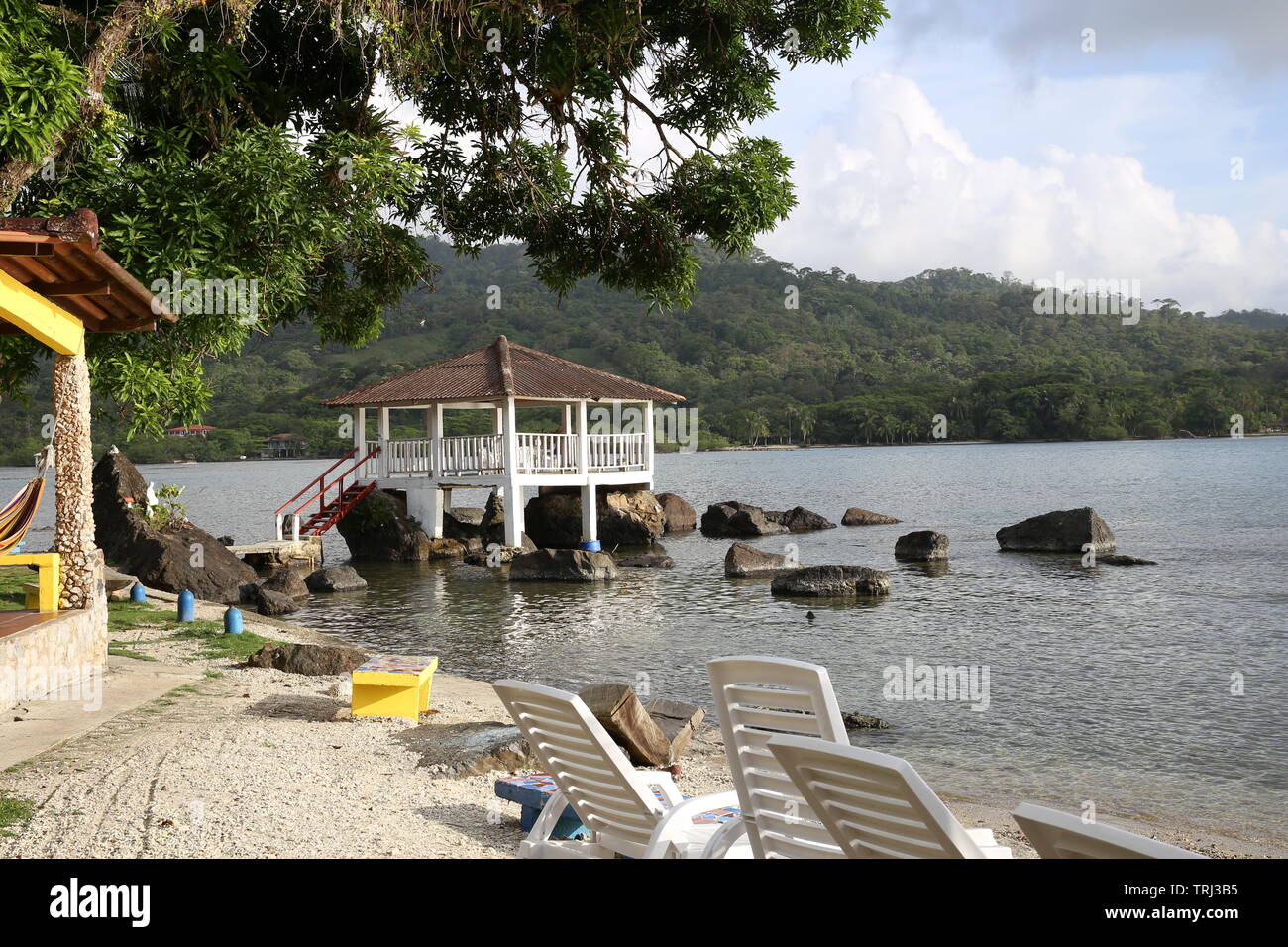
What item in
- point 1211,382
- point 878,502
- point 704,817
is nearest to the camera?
point 704,817

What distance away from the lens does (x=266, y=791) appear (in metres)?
6.14

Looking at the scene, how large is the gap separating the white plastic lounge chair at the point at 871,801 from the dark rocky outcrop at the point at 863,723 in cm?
771

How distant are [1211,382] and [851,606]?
90.0 meters

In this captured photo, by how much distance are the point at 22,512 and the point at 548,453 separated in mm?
18231

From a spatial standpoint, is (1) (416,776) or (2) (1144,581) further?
(2) (1144,581)

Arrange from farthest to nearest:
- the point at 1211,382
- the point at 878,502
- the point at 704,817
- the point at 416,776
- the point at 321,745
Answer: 1. the point at 1211,382
2. the point at 878,502
3. the point at 321,745
4. the point at 416,776
5. the point at 704,817

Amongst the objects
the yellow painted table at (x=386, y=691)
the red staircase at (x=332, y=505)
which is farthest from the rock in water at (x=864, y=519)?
the yellow painted table at (x=386, y=691)

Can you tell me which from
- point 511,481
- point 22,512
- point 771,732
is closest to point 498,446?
point 511,481

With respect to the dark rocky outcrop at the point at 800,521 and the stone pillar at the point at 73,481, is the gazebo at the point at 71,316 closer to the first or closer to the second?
the stone pillar at the point at 73,481

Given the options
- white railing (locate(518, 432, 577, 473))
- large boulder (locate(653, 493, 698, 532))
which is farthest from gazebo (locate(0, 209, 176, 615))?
→ large boulder (locate(653, 493, 698, 532))

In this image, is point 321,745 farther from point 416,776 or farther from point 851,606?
point 851,606
